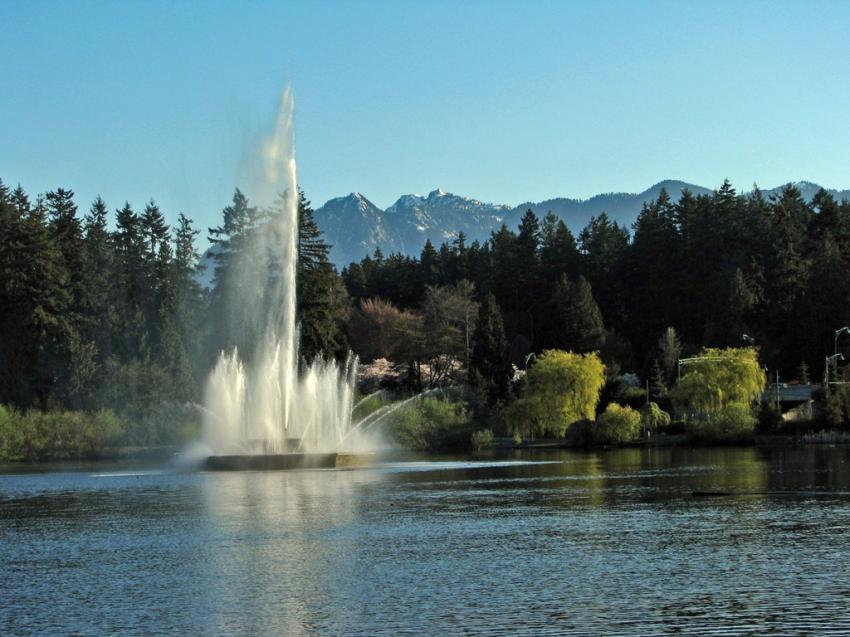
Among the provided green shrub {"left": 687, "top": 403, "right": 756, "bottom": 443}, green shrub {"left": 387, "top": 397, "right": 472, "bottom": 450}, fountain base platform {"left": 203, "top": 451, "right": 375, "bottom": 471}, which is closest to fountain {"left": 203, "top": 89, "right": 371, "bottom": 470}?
fountain base platform {"left": 203, "top": 451, "right": 375, "bottom": 471}

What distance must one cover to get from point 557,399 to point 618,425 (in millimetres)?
4913

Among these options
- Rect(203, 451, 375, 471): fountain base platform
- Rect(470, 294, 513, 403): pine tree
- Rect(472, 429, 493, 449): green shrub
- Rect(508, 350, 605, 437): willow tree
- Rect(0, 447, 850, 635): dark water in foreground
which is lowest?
Rect(0, 447, 850, 635): dark water in foreground

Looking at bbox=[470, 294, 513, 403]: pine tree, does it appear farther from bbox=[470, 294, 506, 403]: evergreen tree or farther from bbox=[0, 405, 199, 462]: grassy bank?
bbox=[0, 405, 199, 462]: grassy bank

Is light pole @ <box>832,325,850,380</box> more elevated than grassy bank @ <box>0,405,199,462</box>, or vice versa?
light pole @ <box>832,325,850,380</box>

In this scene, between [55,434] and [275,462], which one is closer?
[275,462]

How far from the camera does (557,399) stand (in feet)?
297

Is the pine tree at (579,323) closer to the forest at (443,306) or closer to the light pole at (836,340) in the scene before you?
the forest at (443,306)

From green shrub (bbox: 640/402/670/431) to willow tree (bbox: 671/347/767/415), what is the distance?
1.77 m

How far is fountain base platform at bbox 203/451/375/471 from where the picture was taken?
6166 centimetres

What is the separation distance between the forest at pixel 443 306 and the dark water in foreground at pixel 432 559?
50.0 metres

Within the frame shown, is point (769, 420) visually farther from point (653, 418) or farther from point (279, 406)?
point (279, 406)

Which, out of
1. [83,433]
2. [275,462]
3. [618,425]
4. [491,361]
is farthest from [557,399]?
[83,433]

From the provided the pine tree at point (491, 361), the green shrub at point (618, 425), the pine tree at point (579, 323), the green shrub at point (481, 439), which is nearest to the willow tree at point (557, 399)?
the green shrub at point (618, 425)

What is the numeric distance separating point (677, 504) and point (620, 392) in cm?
6412
